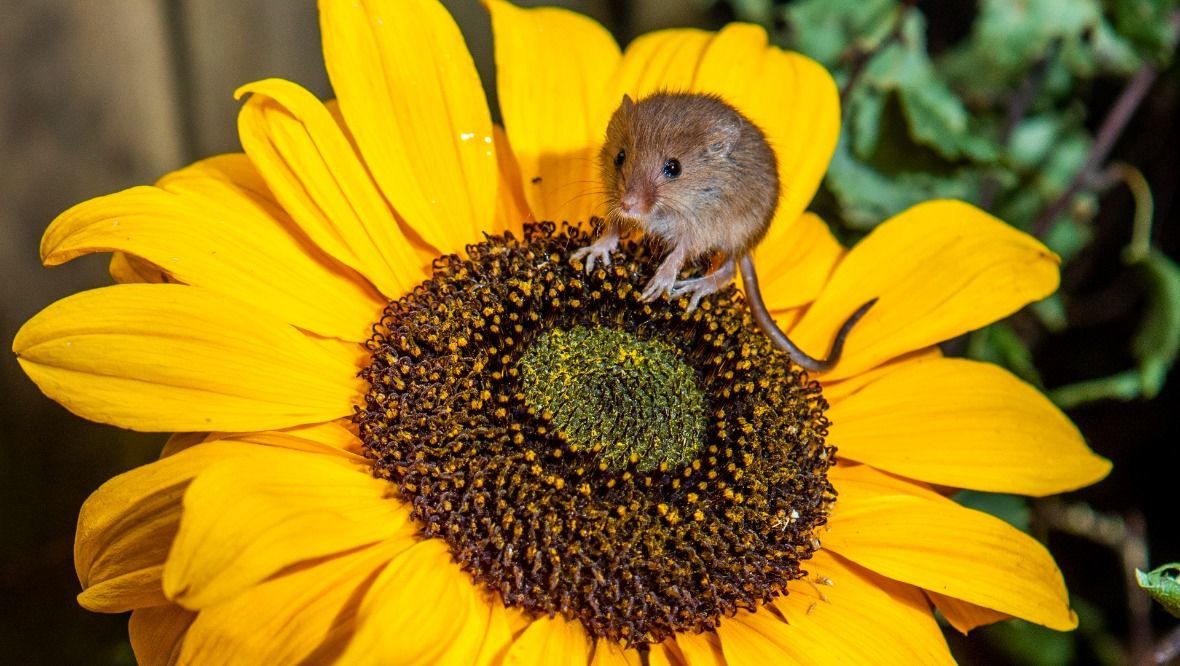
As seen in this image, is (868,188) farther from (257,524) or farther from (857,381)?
(257,524)

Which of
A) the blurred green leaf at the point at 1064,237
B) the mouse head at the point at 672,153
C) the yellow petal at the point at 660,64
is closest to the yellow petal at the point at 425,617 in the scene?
the mouse head at the point at 672,153

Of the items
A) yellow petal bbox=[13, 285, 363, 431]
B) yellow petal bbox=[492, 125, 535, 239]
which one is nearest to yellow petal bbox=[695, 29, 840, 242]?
yellow petal bbox=[492, 125, 535, 239]

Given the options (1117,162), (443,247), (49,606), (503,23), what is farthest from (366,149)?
(1117,162)

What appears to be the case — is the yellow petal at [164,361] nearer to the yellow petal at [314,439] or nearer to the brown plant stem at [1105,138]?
the yellow petal at [314,439]

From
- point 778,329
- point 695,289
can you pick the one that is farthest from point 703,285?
point 778,329

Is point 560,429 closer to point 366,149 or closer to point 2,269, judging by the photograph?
point 366,149

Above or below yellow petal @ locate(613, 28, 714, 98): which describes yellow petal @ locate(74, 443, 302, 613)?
below

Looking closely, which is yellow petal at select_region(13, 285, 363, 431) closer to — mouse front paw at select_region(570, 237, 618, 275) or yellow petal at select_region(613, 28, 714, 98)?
mouse front paw at select_region(570, 237, 618, 275)
